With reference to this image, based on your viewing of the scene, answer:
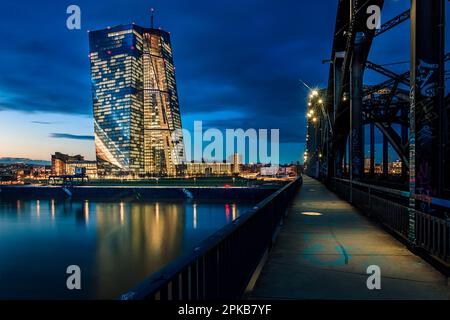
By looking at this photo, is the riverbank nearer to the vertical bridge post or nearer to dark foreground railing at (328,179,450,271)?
dark foreground railing at (328,179,450,271)

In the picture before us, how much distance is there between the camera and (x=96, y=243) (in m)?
35.2

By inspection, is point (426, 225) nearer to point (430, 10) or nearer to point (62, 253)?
point (430, 10)

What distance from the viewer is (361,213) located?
15.1 m

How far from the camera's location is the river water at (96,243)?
2075 cm

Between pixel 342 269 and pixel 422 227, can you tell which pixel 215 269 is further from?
pixel 422 227

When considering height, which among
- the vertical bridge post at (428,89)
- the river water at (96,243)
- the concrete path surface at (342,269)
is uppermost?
the vertical bridge post at (428,89)

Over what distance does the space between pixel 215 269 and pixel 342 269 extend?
3.77 m

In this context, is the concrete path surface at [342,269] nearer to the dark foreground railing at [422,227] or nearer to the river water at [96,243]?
the dark foreground railing at [422,227]

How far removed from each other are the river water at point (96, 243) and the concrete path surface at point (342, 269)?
12868 millimetres

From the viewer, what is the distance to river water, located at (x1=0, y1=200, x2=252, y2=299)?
68.1 ft

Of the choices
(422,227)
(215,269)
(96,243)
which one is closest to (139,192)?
(96,243)

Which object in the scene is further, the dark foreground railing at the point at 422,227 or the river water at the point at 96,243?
the river water at the point at 96,243

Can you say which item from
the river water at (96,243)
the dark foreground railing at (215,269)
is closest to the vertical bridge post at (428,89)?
the dark foreground railing at (215,269)
